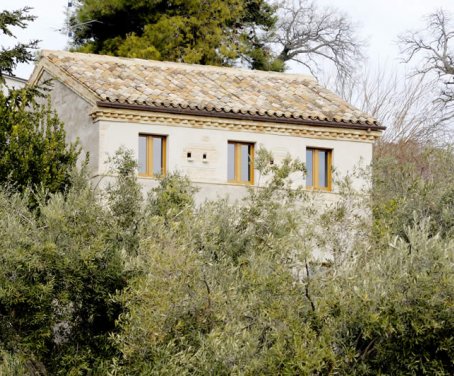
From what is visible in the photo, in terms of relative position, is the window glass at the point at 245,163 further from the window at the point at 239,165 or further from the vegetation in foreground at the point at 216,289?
the vegetation in foreground at the point at 216,289

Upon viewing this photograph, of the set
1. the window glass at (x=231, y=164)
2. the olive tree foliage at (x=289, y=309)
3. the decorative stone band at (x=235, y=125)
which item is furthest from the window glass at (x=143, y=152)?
the olive tree foliage at (x=289, y=309)

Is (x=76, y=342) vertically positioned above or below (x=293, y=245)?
below

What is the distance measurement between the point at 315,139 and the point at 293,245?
47.8ft

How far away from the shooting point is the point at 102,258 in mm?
16812

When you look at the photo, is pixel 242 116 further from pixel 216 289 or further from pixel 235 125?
pixel 216 289

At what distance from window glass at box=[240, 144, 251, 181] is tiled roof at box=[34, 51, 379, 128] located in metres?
0.88

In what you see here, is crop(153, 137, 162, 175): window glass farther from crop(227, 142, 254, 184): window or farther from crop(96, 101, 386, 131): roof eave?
crop(227, 142, 254, 184): window

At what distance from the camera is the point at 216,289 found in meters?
14.8

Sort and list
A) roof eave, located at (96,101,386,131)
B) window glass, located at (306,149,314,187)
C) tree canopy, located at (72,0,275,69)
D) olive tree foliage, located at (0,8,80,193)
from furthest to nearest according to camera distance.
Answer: tree canopy, located at (72,0,275,69)
window glass, located at (306,149,314,187)
roof eave, located at (96,101,386,131)
olive tree foliage, located at (0,8,80,193)

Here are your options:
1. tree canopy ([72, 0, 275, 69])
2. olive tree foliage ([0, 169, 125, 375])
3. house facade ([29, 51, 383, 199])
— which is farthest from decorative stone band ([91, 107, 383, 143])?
olive tree foliage ([0, 169, 125, 375])

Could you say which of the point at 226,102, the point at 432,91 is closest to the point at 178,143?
the point at 226,102

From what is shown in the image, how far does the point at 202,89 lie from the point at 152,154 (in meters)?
2.49

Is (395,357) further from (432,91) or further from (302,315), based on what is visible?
(432,91)

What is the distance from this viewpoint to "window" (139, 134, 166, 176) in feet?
90.7
